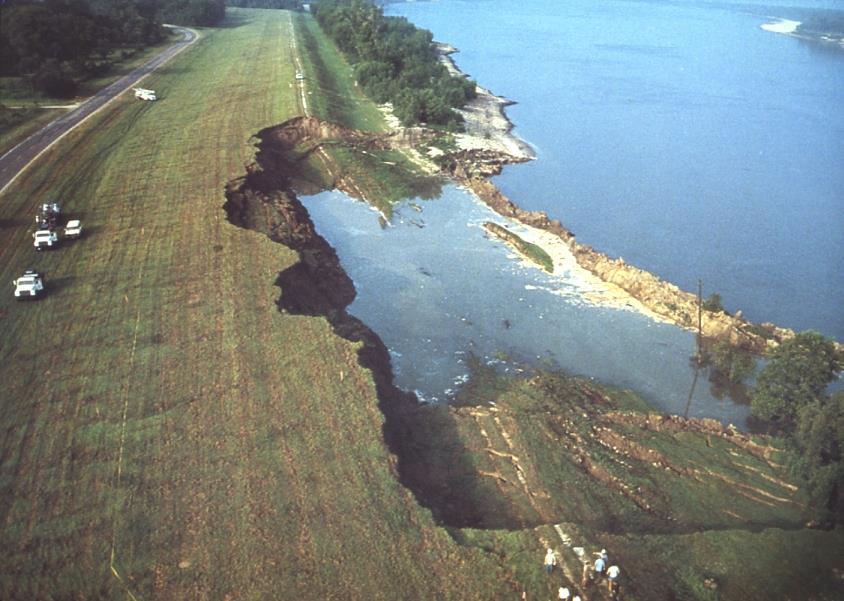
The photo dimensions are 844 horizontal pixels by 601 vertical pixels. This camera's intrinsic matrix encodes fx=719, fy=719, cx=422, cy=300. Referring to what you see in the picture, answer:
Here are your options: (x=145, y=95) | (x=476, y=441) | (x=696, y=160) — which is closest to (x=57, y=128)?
(x=145, y=95)

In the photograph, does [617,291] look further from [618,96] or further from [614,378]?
[618,96]

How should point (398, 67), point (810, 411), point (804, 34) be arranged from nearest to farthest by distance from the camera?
point (810, 411) → point (398, 67) → point (804, 34)

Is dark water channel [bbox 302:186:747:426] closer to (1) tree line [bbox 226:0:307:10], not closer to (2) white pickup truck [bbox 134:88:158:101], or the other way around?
(2) white pickup truck [bbox 134:88:158:101]

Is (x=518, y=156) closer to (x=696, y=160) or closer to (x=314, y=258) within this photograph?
(x=696, y=160)

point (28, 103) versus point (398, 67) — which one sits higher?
point (398, 67)

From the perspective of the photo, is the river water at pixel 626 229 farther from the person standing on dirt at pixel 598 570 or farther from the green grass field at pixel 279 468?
the person standing on dirt at pixel 598 570

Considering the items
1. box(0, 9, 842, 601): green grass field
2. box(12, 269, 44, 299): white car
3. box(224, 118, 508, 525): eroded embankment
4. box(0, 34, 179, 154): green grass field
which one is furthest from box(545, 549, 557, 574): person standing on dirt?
box(0, 34, 179, 154): green grass field

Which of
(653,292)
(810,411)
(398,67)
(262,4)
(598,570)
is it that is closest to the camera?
→ (598,570)

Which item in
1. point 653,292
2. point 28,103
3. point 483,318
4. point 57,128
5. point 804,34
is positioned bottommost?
point 483,318

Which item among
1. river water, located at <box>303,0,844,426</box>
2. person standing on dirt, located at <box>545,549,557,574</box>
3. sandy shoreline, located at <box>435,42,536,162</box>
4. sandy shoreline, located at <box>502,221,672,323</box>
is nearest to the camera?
person standing on dirt, located at <box>545,549,557,574</box>
